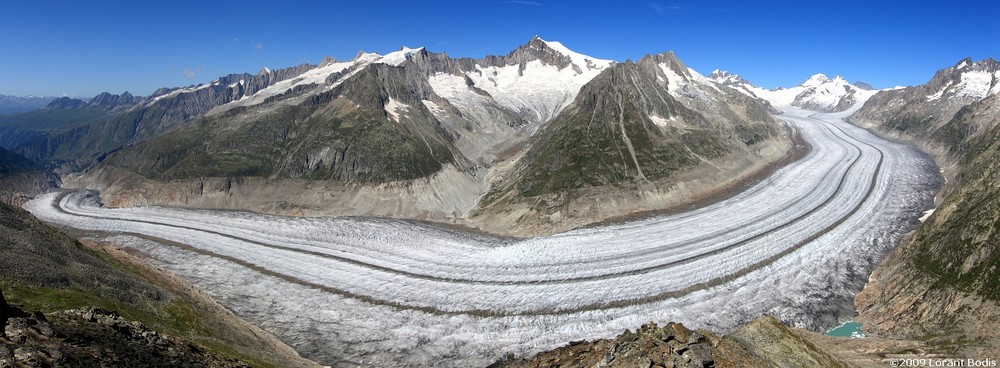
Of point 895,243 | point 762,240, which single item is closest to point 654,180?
point 762,240

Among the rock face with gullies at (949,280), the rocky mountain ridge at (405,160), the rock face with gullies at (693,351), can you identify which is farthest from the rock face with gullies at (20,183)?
the rock face with gullies at (949,280)

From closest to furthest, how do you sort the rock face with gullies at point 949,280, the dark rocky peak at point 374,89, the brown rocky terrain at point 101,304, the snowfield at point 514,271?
the brown rocky terrain at point 101,304 < the rock face with gullies at point 949,280 < the snowfield at point 514,271 < the dark rocky peak at point 374,89

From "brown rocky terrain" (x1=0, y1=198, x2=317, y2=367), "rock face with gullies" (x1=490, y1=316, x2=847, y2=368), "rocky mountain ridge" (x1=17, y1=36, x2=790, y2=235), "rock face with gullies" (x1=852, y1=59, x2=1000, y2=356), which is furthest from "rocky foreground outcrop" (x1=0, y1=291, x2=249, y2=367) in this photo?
"rocky mountain ridge" (x1=17, y1=36, x2=790, y2=235)

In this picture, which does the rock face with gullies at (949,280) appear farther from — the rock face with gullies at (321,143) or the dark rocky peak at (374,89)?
the dark rocky peak at (374,89)

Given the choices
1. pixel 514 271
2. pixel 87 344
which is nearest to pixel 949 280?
pixel 514 271

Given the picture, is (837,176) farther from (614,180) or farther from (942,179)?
(614,180)
